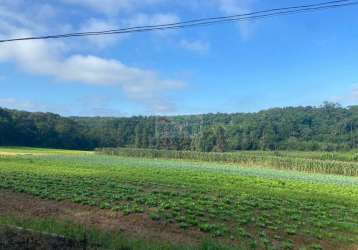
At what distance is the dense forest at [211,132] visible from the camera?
419 ft

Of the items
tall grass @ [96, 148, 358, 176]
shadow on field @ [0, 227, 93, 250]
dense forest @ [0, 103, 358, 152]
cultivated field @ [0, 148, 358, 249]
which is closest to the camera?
shadow on field @ [0, 227, 93, 250]

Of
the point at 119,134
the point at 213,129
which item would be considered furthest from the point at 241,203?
the point at 119,134

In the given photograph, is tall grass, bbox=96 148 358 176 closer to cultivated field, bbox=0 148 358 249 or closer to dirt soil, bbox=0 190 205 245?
cultivated field, bbox=0 148 358 249

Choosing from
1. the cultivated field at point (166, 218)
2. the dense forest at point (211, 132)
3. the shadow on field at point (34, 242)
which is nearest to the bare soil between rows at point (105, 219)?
the cultivated field at point (166, 218)

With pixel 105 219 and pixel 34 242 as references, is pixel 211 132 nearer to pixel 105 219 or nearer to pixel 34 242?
pixel 105 219

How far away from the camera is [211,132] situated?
139875mm

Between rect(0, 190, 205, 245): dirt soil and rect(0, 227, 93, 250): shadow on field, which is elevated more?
rect(0, 227, 93, 250): shadow on field

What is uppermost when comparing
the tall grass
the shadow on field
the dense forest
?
the dense forest

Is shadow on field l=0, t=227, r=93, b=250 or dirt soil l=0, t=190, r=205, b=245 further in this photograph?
dirt soil l=0, t=190, r=205, b=245

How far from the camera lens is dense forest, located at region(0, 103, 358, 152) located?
12775cm

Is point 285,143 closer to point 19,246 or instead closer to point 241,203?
point 241,203

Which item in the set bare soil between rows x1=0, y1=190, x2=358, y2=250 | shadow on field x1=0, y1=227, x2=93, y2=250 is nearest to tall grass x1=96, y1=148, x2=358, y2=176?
bare soil between rows x1=0, y1=190, x2=358, y2=250

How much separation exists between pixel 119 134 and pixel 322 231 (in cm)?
14284

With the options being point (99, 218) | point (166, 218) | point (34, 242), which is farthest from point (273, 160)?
point (34, 242)
